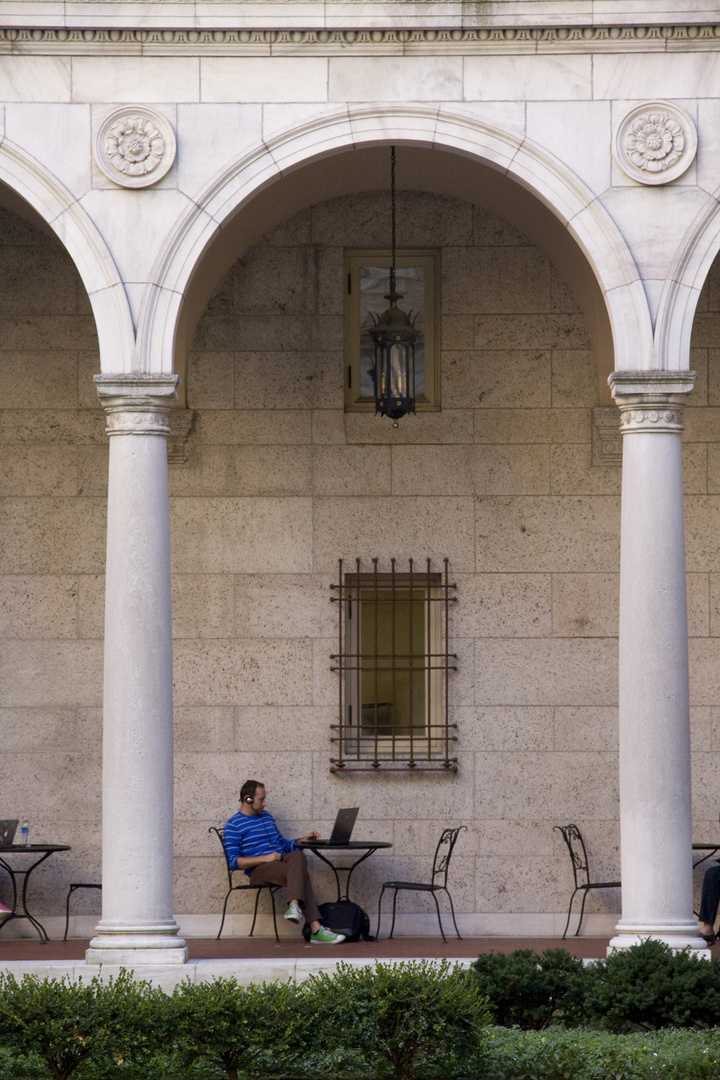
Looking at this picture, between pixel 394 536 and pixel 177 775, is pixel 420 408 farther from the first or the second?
pixel 177 775

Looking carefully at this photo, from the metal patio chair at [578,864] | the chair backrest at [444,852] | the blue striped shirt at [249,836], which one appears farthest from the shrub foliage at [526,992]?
the blue striped shirt at [249,836]

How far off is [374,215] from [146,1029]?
8.01 metres

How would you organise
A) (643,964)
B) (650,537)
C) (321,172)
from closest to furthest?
1. (643,964)
2. (650,537)
3. (321,172)

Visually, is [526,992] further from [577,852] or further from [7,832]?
[7,832]

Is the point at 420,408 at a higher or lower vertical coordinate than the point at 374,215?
lower

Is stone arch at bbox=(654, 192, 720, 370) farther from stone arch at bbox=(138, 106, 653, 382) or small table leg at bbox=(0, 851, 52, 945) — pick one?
small table leg at bbox=(0, 851, 52, 945)

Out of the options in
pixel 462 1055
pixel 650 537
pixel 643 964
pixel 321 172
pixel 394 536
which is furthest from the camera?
pixel 394 536

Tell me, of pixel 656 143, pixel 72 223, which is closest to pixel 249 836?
pixel 72 223

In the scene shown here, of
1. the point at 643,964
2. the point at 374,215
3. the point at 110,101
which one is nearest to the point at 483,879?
the point at 643,964

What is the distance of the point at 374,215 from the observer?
13.4 m

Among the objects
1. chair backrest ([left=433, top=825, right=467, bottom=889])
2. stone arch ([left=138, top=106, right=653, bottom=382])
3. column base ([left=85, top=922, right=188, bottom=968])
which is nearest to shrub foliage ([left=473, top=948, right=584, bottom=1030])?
column base ([left=85, top=922, right=188, bottom=968])

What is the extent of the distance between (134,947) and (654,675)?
4025mm

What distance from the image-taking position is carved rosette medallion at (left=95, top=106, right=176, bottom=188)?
1055 centimetres

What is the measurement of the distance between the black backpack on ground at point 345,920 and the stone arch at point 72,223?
15.8 ft
